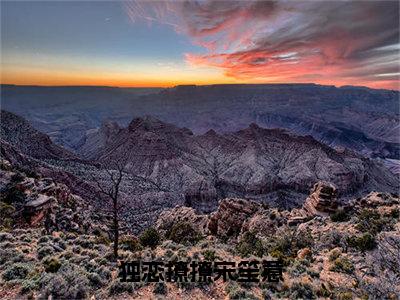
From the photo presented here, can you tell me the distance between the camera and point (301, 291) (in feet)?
46.7

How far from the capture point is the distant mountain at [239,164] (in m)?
112

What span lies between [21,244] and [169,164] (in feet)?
349

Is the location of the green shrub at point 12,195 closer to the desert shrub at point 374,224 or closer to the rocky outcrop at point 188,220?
the rocky outcrop at point 188,220

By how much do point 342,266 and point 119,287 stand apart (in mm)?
12337

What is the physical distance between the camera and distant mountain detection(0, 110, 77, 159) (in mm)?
92625

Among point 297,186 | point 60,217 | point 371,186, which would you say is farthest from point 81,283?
point 371,186

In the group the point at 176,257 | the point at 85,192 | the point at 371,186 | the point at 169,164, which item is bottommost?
the point at 371,186

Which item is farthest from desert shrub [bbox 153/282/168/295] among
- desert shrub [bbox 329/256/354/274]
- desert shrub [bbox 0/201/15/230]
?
desert shrub [bbox 0/201/15/230]

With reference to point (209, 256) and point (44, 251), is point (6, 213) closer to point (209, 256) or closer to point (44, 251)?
point (44, 251)

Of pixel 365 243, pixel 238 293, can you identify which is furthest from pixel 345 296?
pixel 365 243

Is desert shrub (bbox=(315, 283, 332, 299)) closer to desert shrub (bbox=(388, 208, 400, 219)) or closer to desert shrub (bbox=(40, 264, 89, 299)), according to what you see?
desert shrub (bbox=(40, 264, 89, 299))

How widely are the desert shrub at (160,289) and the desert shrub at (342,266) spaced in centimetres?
978

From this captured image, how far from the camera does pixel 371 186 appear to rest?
129m

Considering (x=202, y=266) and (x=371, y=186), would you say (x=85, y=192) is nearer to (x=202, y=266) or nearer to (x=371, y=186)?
(x=202, y=266)
